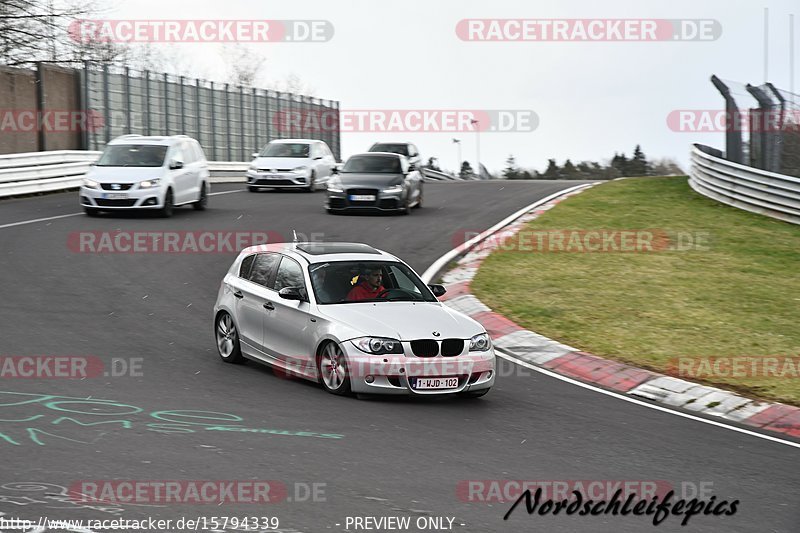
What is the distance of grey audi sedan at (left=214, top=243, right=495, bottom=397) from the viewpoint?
33.4 feet

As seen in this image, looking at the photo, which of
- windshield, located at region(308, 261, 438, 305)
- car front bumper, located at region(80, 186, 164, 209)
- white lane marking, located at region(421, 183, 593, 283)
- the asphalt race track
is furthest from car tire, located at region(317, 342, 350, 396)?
car front bumper, located at region(80, 186, 164, 209)

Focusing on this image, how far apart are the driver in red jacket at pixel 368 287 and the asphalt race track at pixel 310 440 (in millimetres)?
1142

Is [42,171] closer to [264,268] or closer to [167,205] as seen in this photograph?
[167,205]

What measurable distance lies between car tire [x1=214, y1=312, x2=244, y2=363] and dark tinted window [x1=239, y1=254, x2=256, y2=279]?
1.67 feet

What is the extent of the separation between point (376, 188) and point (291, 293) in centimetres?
1557

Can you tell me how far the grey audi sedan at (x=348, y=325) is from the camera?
10180mm

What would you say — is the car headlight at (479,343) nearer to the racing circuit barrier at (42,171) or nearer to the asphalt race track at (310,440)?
the asphalt race track at (310,440)

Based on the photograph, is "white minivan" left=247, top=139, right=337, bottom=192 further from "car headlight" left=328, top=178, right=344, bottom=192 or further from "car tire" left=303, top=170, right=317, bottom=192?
"car headlight" left=328, top=178, right=344, bottom=192

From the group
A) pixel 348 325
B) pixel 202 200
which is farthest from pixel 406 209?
pixel 348 325

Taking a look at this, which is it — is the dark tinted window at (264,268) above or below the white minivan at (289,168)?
below

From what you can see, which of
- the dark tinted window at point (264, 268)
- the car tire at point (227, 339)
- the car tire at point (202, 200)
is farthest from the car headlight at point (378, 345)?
the car tire at point (202, 200)

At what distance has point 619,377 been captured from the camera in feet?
40.2

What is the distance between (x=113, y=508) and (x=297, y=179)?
87.9ft

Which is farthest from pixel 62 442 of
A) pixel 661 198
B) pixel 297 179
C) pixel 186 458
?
pixel 297 179
